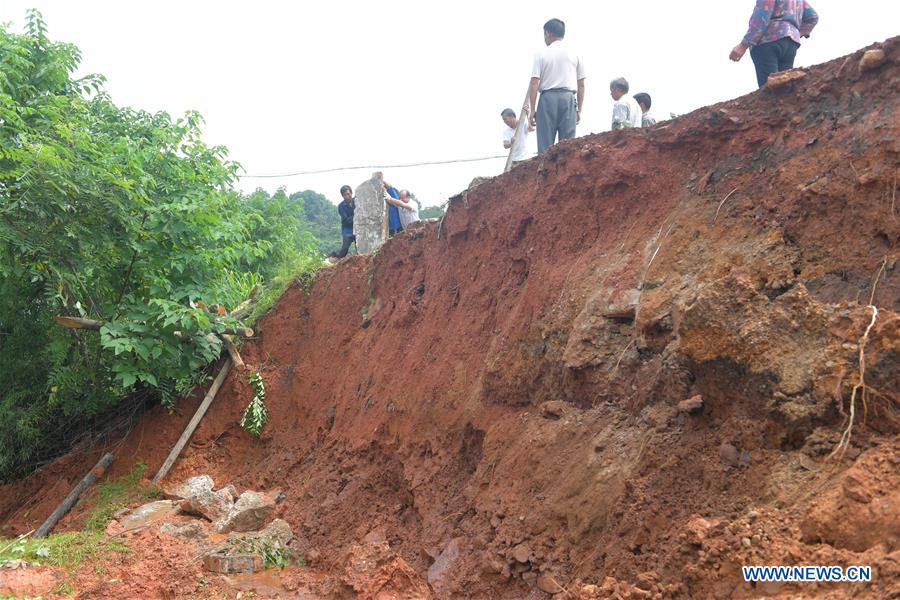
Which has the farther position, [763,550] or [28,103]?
[28,103]

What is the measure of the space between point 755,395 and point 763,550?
892 millimetres

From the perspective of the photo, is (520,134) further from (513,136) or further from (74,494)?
(74,494)

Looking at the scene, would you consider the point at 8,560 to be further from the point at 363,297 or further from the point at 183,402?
the point at 363,297

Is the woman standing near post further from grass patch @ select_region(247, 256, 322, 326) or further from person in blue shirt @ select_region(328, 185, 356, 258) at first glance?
person in blue shirt @ select_region(328, 185, 356, 258)

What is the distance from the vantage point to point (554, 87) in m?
7.48

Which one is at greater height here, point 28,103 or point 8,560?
point 28,103

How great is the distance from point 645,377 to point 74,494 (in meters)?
7.33

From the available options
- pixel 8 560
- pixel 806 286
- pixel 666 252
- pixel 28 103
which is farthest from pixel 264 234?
pixel 806 286

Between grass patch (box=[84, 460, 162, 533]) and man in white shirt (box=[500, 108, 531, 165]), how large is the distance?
5725mm

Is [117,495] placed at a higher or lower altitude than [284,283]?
lower

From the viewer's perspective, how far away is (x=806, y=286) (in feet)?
13.9

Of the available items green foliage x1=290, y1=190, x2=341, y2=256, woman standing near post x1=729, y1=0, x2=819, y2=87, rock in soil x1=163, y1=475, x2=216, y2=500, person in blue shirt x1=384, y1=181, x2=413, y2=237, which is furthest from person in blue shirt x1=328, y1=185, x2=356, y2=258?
green foliage x1=290, y1=190, x2=341, y2=256

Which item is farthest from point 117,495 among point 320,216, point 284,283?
point 320,216

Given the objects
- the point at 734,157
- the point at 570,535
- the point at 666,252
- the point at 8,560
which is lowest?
the point at 8,560
